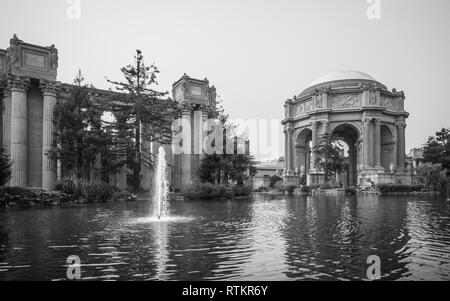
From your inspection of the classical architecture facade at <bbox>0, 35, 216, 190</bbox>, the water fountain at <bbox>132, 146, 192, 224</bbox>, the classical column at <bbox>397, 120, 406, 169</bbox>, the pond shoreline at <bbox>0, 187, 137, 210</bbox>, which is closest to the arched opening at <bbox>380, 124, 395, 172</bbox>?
the classical column at <bbox>397, 120, 406, 169</bbox>

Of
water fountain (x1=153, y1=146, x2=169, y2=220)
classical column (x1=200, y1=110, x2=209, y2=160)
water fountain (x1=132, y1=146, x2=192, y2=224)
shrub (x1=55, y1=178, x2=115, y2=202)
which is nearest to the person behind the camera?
water fountain (x1=132, y1=146, x2=192, y2=224)

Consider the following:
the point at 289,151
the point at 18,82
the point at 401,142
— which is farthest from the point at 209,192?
the point at 401,142

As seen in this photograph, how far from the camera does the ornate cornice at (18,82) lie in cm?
2781

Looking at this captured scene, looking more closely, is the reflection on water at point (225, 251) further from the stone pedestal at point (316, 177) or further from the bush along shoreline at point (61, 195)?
the stone pedestal at point (316, 177)

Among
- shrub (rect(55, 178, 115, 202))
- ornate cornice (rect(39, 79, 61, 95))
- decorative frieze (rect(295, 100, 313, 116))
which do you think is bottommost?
shrub (rect(55, 178, 115, 202))

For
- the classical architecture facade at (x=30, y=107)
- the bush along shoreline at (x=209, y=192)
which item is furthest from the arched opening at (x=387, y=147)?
the classical architecture facade at (x=30, y=107)

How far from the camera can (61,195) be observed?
2111 centimetres

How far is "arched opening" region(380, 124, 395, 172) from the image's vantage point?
210 ft

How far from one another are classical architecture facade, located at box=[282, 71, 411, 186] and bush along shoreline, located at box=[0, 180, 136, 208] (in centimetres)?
3956

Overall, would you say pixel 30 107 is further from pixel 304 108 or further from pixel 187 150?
pixel 304 108

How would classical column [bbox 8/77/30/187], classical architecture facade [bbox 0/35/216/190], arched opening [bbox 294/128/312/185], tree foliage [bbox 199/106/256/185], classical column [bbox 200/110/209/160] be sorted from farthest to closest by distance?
1. arched opening [bbox 294/128/312/185]
2. classical column [bbox 200/110/209/160]
3. tree foliage [bbox 199/106/256/185]
4. classical architecture facade [bbox 0/35/216/190]
5. classical column [bbox 8/77/30/187]

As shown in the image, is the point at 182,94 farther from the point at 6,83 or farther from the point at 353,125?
the point at 353,125

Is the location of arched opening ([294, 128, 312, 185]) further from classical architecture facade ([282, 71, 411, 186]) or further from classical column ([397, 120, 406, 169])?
classical column ([397, 120, 406, 169])
